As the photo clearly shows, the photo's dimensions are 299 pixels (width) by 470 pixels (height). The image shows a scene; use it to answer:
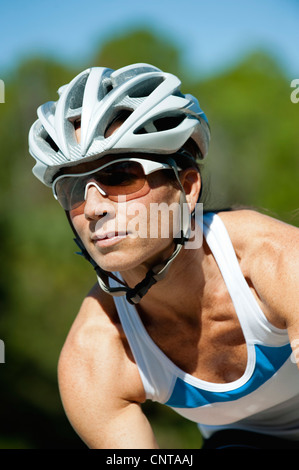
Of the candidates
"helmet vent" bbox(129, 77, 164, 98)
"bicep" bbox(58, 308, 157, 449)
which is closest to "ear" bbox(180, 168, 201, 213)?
"helmet vent" bbox(129, 77, 164, 98)

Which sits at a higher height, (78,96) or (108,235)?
(78,96)

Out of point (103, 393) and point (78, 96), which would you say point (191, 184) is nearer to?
point (78, 96)

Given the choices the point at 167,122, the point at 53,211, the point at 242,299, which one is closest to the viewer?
the point at 242,299

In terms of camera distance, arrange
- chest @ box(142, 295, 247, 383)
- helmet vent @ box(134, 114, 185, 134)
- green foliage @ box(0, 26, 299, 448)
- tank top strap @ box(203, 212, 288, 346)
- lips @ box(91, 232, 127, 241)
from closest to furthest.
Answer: lips @ box(91, 232, 127, 241) → tank top strap @ box(203, 212, 288, 346) → helmet vent @ box(134, 114, 185, 134) → chest @ box(142, 295, 247, 383) → green foliage @ box(0, 26, 299, 448)

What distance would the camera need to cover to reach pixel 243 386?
393 cm

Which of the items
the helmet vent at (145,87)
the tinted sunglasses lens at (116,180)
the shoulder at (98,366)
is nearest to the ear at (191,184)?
the tinted sunglasses lens at (116,180)

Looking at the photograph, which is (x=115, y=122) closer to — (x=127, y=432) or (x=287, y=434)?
(x=127, y=432)

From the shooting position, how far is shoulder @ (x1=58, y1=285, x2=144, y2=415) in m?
3.89

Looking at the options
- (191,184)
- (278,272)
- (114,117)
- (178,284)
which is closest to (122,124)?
(114,117)

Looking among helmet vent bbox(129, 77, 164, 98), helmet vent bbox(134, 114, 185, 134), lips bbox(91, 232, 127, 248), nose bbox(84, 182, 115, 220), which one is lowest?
lips bbox(91, 232, 127, 248)

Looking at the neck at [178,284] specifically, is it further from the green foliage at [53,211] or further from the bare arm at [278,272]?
the green foliage at [53,211]

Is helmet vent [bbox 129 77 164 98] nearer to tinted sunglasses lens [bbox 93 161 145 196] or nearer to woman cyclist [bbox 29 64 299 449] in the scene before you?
woman cyclist [bbox 29 64 299 449]

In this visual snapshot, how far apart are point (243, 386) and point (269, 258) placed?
2.79 ft

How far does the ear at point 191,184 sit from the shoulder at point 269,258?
0.74ft
